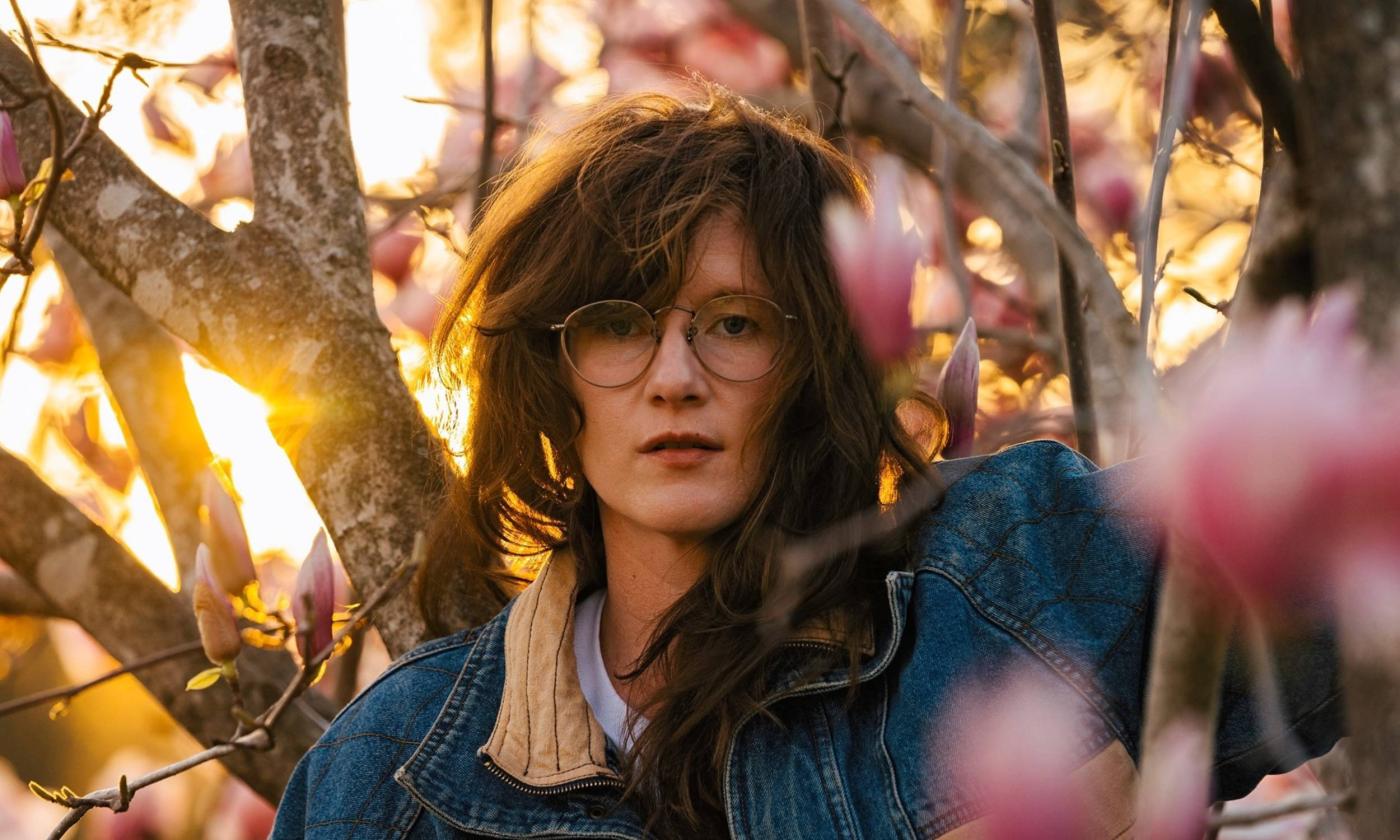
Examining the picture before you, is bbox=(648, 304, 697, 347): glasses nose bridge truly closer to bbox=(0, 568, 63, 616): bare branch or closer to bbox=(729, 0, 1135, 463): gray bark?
bbox=(729, 0, 1135, 463): gray bark

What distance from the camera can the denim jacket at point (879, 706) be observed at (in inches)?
50.1

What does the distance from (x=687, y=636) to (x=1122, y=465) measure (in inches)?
17.7

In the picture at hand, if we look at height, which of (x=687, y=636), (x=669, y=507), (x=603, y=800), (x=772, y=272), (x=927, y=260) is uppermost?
(x=927, y=260)

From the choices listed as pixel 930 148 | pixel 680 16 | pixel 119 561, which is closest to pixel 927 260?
pixel 930 148

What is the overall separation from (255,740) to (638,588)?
42 centimetres

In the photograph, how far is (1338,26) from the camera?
0.99 ft

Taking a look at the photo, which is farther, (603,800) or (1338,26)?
(603,800)

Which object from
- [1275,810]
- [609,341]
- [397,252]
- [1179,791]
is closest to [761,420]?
[609,341]

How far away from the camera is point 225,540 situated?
4.75 ft

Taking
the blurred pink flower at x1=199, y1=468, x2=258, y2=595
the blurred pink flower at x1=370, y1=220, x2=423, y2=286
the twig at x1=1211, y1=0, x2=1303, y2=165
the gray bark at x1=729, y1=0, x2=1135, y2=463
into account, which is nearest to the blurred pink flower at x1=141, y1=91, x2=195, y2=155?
the blurred pink flower at x1=370, y1=220, x2=423, y2=286

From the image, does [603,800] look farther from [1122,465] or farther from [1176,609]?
[1176,609]

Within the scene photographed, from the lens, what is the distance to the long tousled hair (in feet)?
4.66

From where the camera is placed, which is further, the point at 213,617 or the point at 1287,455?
the point at 213,617

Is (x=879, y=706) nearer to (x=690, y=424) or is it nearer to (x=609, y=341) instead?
(x=690, y=424)
